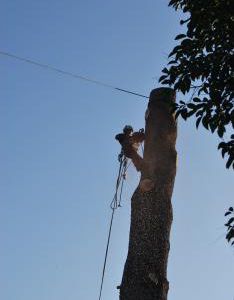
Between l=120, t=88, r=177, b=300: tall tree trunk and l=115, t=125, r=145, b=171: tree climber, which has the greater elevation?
l=115, t=125, r=145, b=171: tree climber

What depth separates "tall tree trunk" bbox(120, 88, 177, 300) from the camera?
5406mm

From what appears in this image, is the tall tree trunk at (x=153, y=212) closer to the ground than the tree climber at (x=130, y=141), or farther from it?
closer to the ground

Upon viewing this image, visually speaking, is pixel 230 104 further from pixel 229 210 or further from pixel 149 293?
pixel 149 293

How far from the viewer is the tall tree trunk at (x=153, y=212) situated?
5.41 m

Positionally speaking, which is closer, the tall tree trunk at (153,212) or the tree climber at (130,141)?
the tall tree trunk at (153,212)

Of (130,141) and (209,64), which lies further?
(130,141)

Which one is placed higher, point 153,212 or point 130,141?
point 130,141

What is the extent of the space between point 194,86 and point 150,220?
1493 mm

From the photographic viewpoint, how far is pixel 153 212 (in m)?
5.80

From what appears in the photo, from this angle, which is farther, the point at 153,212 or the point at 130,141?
the point at 130,141

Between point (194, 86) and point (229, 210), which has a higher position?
point (194, 86)

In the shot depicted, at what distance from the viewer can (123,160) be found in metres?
7.15

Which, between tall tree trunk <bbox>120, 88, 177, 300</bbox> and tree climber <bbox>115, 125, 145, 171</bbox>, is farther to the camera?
tree climber <bbox>115, 125, 145, 171</bbox>

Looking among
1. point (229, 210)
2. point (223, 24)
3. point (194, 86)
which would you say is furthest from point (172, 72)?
Result: point (229, 210)
